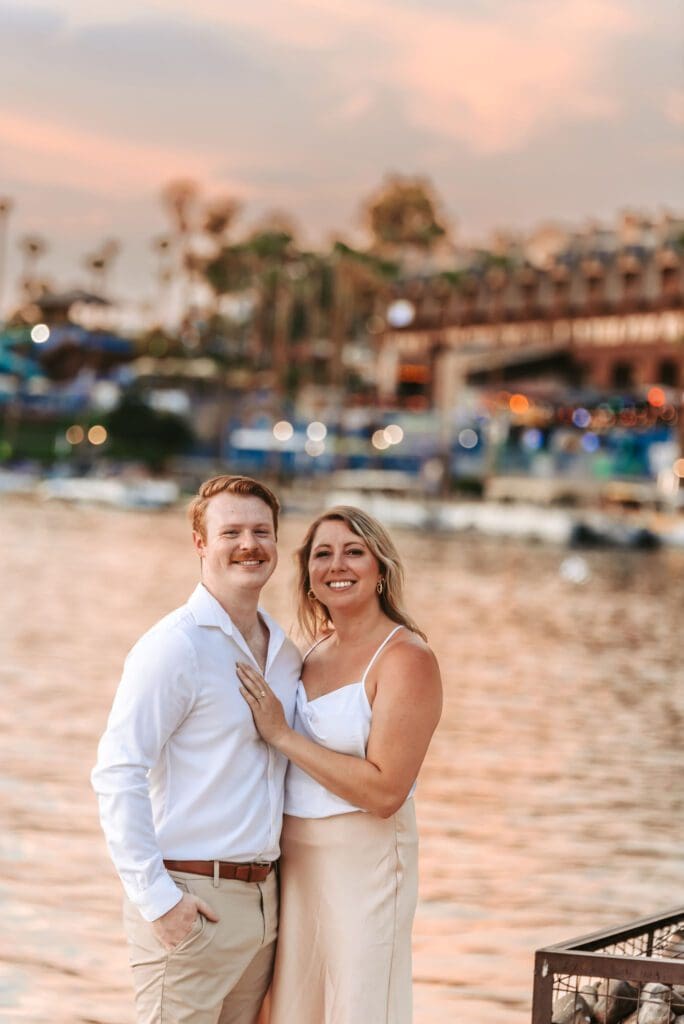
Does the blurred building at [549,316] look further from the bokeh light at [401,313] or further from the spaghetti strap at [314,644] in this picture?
the spaghetti strap at [314,644]

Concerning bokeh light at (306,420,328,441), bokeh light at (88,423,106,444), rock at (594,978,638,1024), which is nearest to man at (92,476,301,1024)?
rock at (594,978,638,1024)

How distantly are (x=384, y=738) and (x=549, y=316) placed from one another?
106493mm

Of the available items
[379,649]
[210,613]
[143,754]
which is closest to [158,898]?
[143,754]

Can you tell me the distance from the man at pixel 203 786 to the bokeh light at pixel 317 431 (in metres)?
110

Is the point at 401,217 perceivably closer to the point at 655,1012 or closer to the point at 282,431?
the point at 282,431

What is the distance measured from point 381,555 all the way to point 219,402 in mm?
115801

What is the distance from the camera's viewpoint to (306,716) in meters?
4.52

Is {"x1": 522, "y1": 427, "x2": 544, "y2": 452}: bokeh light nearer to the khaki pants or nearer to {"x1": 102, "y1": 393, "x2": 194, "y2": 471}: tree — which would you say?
{"x1": 102, "y1": 393, "x2": 194, "y2": 471}: tree

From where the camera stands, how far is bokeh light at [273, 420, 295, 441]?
374 ft

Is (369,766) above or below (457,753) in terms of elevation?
above

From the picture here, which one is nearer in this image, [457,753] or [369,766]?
[369,766]

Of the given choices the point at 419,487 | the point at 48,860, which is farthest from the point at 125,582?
the point at 419,487

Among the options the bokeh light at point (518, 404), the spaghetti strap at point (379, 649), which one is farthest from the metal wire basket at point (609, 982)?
the bokeh light at point (518, 404)

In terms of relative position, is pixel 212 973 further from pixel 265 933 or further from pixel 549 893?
pixel 549 893
